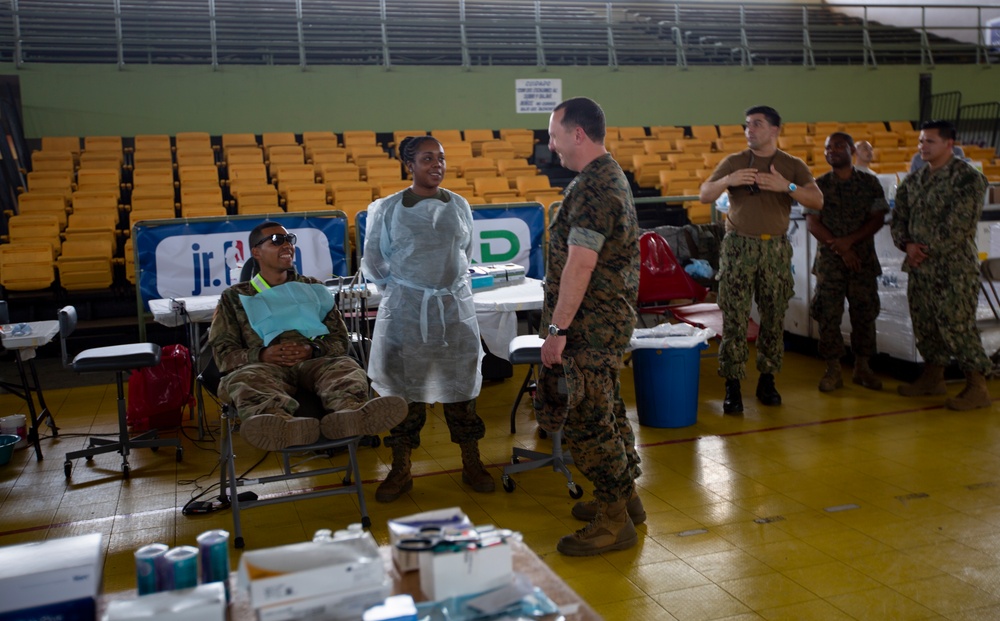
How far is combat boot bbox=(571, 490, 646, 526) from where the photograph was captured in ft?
11.3

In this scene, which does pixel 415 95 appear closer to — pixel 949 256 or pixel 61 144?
pixel 61 144

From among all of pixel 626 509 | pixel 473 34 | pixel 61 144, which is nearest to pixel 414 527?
pixel 626 509

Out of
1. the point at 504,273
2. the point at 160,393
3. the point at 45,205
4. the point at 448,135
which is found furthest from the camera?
the point at 448,135

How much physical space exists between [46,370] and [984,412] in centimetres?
682

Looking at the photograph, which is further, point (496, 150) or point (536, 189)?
point (496, 150)

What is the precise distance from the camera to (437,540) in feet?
5.33

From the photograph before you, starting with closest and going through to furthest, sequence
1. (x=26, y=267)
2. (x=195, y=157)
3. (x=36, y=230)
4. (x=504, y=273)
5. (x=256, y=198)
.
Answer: (x=504, y=273)
(x=26, y=267)
(x=36, y=230)
(x=256, y=198)
(x=195, y=157)

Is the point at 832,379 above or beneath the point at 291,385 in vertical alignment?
beneath

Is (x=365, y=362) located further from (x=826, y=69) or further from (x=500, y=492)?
(x=826, y=69)

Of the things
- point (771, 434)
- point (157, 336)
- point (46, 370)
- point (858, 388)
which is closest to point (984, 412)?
point (858, 388)

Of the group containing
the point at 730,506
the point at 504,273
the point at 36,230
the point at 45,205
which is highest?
the point at 45,205

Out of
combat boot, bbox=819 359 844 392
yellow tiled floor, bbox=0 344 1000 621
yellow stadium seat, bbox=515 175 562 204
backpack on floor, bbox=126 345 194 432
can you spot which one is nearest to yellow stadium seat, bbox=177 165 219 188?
yellow stadium seat, bbox=515 175 562 204

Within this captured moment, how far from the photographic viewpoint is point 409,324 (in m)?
3.85

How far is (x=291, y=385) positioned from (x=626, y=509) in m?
1.56
